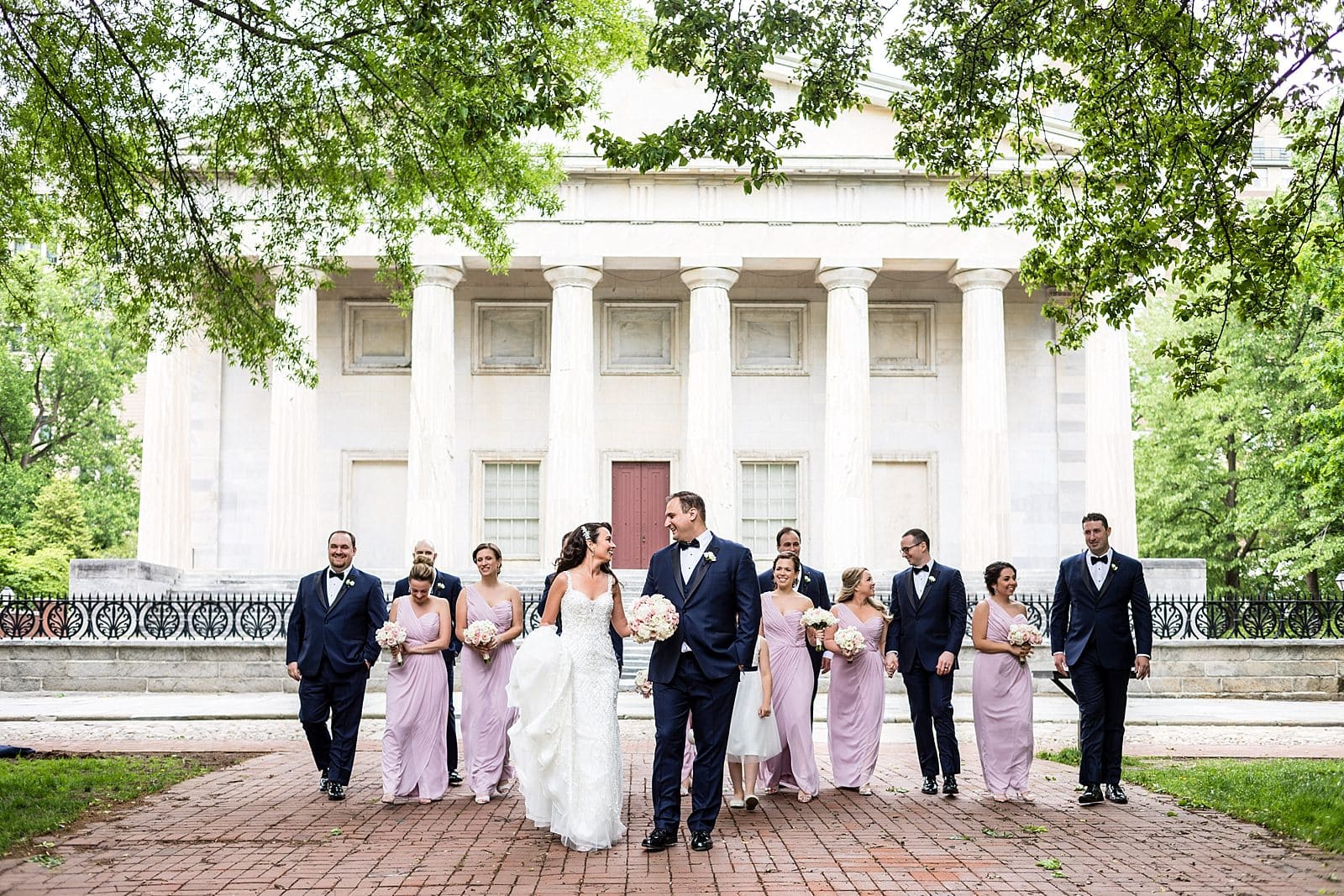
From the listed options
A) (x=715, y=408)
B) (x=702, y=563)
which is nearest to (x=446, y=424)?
(x=715, y=408)

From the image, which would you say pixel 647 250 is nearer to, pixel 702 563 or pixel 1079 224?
pixel 1079 224

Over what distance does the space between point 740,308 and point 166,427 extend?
14.7m

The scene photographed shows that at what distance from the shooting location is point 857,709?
1200cm

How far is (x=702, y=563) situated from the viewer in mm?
9641

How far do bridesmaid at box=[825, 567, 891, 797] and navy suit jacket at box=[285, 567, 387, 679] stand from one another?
3800 millimetres

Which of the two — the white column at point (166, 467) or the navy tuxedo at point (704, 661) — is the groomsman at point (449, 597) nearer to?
the navy tuxedo at point (704, 661)

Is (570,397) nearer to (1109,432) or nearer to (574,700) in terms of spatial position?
(1109,432)

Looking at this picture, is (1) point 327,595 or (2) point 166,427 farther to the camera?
(2) point 166,427

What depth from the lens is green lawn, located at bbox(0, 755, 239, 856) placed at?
400 inches

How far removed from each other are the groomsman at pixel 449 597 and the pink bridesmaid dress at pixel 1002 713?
4.36 metres

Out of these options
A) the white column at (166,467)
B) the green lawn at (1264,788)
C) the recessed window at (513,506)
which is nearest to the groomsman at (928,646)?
the green lawn at (1264,788)

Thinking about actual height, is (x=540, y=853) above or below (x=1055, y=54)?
below

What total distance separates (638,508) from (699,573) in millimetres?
27444

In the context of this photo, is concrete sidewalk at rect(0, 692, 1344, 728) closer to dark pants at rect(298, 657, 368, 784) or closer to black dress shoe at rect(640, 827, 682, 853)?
dark pants at rect(298, 657, 368, 784)
